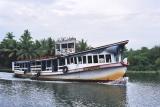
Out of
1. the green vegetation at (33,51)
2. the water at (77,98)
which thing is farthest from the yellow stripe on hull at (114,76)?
the green vegetation at (33,51)

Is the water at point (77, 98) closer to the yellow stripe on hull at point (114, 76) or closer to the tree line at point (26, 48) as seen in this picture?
the yellow stripe on hull at point (114, 76)

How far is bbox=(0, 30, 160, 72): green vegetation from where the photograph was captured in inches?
3762

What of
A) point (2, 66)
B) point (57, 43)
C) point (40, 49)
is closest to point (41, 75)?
point (57, 43)

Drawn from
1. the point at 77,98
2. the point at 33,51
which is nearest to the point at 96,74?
the point at 77,98

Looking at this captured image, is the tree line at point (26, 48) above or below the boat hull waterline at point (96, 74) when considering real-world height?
above

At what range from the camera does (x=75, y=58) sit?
53.5 metres

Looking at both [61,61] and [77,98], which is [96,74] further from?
[77,98]

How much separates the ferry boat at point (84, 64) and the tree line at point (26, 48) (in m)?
34.2

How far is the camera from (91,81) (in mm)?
51875

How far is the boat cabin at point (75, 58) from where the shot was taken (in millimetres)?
51062

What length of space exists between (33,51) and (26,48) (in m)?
2.15

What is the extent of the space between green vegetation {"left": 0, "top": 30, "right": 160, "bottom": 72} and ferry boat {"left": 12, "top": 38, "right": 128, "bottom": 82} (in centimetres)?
3257

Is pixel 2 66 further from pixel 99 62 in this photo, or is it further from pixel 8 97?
pixel 8 97

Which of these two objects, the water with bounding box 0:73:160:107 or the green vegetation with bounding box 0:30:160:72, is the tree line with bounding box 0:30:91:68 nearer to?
the green vegetation with bounding box 0:30:160:72
